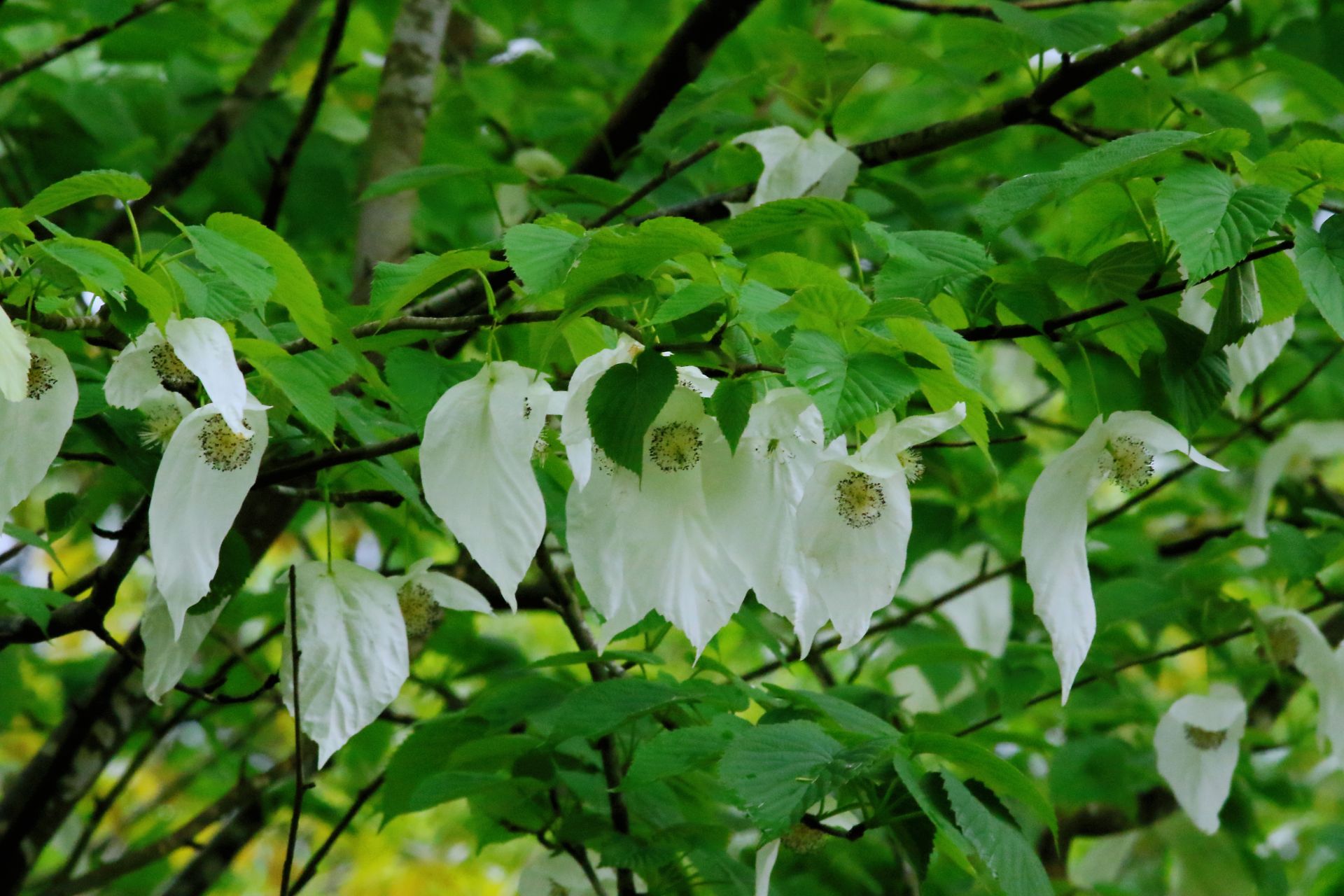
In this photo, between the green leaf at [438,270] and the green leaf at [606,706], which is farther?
the green leaf at [606,706]

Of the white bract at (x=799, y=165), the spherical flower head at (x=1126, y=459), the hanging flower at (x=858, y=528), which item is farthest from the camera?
the white bract at (x=799, y=165)

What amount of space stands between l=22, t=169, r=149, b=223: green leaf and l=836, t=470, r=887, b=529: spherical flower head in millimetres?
489


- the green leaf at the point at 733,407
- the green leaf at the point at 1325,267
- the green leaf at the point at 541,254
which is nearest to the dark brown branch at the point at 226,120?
the green leaf at the point at 541,254

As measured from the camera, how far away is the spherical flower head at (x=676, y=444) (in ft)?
2.81

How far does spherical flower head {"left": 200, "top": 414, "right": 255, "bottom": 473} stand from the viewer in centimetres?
87

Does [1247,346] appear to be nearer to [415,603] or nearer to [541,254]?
[541,254]

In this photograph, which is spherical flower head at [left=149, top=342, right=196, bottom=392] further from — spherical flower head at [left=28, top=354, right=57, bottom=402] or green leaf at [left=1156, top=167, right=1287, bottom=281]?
green leaf at [left=1156, top=167, right=1287, bottom=281]

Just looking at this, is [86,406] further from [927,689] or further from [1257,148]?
[927,689]

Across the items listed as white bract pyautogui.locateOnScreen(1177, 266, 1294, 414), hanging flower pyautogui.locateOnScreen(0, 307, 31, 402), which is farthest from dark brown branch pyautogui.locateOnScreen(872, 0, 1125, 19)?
hanging flower pyautogui.locateOnScreen(0, 307, 31, 402)

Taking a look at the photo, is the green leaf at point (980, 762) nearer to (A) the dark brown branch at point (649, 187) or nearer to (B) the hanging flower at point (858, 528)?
(B) the hanging flower at point (858, 528)

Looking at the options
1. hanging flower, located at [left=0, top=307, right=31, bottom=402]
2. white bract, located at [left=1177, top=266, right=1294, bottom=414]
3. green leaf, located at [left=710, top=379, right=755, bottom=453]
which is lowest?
white bract, located at [left=1177, top=266, right=1294, bottom=414]

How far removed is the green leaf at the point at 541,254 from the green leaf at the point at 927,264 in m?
0.24

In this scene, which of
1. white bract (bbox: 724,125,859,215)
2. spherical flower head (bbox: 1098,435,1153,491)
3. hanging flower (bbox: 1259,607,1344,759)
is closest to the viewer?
spherical flower head (bbox: 1098,435,1153,491)

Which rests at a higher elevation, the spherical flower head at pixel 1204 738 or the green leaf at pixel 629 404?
the green leaf at pixel 629 404
